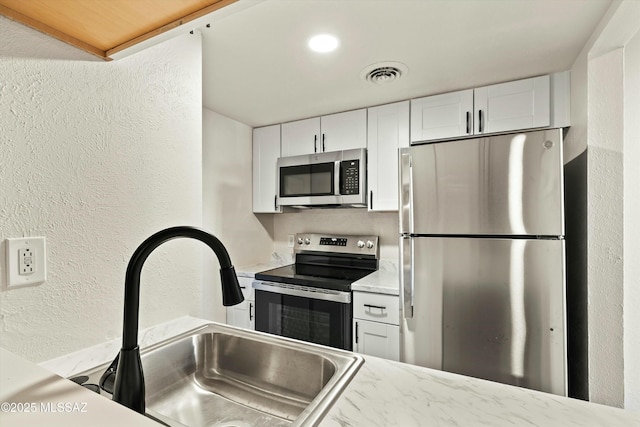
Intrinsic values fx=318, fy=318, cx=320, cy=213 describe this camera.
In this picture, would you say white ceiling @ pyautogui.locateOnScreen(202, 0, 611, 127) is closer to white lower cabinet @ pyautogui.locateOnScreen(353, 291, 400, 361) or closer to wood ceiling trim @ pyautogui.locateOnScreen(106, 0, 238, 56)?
wood ceiling trim @ pyautogui.locateOnScreen(106, 0, 238, 56)

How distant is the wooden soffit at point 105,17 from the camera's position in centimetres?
69

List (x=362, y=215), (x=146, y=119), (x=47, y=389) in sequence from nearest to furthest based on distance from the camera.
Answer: (x=47, y=389), (x=146, y=119), (x=362, y=215)

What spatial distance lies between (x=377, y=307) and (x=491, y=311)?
653 mm

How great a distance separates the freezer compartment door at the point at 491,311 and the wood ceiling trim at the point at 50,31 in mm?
1530

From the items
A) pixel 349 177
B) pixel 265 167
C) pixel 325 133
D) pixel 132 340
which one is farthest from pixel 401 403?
pixel 265 167

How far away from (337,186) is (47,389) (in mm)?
2035

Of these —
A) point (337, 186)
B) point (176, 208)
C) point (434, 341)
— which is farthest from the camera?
point (337, 186)

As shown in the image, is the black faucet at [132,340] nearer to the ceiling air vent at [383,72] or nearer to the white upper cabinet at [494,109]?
the ceiling air vent at [383,72]

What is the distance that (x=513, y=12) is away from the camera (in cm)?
129

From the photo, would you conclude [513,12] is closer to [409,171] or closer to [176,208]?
[409,171]

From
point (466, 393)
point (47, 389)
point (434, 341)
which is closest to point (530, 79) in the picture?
point (434, 341)

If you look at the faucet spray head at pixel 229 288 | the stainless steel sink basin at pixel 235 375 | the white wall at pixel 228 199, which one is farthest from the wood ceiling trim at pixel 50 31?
the white wall at pixel 228 199

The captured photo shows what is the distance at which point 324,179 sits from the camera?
2.43m

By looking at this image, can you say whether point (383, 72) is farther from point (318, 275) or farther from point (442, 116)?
point (318, 275)
